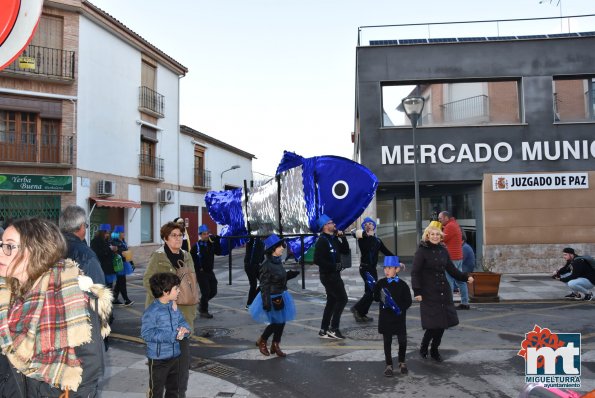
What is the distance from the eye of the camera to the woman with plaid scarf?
2.17 metres

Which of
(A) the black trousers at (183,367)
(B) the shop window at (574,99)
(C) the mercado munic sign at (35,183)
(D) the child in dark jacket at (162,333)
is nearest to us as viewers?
(D) the child in dark jacket at (162,333)

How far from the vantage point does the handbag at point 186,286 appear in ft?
14.1

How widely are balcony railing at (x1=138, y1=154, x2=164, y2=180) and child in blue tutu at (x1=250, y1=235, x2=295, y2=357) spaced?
1680cm

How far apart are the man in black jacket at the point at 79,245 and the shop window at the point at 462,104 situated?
1132cm

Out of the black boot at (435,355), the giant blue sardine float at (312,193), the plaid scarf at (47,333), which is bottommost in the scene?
the black boot at (435,355)

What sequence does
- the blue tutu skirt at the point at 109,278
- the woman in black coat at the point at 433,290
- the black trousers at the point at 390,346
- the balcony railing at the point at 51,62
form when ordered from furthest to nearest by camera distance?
the balcony railing at the point at 51,62 → the blue tutu skirt at the point at 109,278 → the woman in black coat at the point at 433,290 → the black trousers at the point at 390,346

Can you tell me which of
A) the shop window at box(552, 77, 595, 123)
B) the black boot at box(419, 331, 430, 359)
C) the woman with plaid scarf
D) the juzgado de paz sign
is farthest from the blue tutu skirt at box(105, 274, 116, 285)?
the shop window at box(552, 77, 595, 123)

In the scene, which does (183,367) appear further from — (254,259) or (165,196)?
(165,196)

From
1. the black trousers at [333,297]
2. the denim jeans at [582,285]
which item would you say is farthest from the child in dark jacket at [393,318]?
the denim jeans at [582,285]

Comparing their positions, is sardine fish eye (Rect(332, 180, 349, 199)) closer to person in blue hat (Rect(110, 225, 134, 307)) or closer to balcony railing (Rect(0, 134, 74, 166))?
person in blue hat (Rect(110, 225, 134, 307))

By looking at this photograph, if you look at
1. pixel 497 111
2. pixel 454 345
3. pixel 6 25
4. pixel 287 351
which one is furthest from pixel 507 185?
pixel 6 25

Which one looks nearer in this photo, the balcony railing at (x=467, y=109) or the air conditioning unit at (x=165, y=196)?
the balcony railing at (x=467, y=109)

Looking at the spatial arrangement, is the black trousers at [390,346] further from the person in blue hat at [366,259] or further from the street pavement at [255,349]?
the person in blue hat at [366,259]

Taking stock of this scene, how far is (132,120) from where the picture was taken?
804 inches
